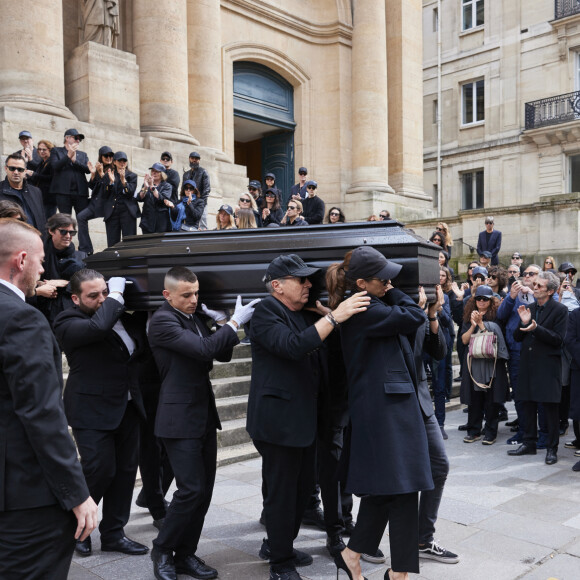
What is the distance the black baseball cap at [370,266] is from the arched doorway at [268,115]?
1313 centimetres

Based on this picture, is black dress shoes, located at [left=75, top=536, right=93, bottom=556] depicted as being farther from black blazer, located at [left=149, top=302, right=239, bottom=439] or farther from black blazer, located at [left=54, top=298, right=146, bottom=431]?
black blazer, located at [left=149, top=302, right=239, bottom=439]

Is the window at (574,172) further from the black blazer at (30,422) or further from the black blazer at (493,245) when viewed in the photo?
the black blazer at (30,422)

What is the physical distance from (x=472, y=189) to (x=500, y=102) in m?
3.51

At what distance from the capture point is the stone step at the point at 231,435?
586 centimetres

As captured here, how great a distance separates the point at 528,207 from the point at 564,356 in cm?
894

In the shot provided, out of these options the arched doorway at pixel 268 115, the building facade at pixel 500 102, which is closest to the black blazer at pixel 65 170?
the arched doorway at pixel 268 115

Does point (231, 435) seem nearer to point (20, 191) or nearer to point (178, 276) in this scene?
point (178, 276)

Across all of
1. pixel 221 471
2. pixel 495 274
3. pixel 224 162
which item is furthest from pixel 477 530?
pixel 224 162

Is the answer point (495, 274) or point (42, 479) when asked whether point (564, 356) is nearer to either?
point (495, 274)

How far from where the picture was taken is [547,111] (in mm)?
23109

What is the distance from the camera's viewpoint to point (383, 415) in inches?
121

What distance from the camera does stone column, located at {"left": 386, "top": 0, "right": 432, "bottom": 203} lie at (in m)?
17.3

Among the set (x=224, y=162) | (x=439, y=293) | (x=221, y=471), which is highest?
(x=224, y=162)

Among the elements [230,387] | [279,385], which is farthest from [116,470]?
[230,387]
